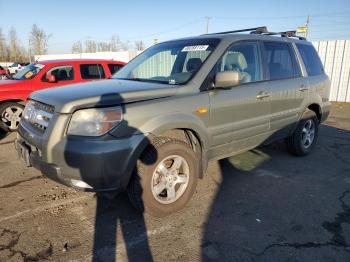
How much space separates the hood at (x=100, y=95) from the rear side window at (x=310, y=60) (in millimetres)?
2916

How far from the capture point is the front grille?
2998 mm

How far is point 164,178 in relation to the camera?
330 cm

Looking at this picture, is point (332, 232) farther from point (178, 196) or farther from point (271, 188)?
point (178, 196)

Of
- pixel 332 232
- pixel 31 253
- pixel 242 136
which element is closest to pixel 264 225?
pixel 332 232

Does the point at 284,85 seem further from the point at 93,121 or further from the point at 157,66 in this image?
the point at 93,121

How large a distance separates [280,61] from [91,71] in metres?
4.96

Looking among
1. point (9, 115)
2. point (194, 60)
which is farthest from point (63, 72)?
point (194, 60)

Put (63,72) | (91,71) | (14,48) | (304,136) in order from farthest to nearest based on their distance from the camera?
(14,48) → (91,71) → (63,72) → (304,136)

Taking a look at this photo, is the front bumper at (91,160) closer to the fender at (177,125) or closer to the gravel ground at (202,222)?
the fender at (177,125)

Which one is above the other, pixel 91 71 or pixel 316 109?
pixel 91 71

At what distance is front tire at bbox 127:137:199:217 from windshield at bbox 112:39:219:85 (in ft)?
2.71

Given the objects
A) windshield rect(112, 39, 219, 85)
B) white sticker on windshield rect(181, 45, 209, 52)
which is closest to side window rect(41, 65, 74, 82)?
windshield rect(112, 39, 219, 85)

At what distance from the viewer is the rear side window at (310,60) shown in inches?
201

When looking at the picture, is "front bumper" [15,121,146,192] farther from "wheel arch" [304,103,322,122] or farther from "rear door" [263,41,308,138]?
"wheel arch" [304,103,322,122]
